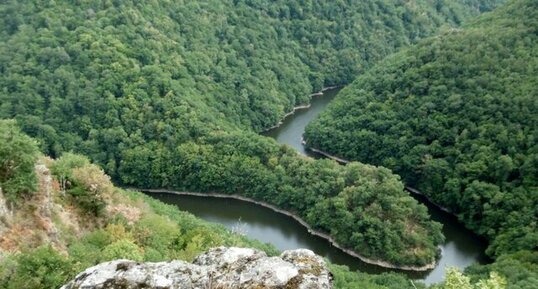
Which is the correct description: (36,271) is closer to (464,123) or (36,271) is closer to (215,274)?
(215,274)

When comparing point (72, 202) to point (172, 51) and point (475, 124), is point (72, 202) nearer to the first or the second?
point (475, 124)

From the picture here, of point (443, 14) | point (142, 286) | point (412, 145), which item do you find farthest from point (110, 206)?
point (443, 14)

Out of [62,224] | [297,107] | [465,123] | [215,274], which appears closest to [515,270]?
[465,123]

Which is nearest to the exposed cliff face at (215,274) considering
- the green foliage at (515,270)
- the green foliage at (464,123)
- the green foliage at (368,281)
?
the green foliage at (368,281)

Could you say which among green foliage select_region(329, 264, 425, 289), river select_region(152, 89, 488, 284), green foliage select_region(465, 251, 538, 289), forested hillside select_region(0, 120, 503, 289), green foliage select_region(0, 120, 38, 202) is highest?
green foliage select_region(0, 120, 38, 202)

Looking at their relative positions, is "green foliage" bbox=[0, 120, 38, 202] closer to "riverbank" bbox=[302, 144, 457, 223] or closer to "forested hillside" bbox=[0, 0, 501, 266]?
"forested hillside" bbox=[0, 0, 501, 266]

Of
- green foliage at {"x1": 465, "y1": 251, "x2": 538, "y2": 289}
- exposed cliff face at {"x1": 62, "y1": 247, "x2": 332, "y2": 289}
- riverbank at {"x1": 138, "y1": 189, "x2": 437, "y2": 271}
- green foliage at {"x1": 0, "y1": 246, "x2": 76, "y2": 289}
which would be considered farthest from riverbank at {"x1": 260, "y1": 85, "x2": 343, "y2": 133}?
exposed cliff face at {"x1": 62, "y1": 247, "x2": 332, "y2": 289}
